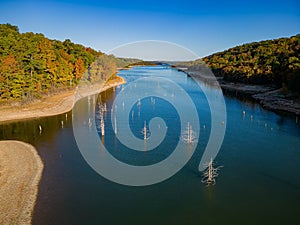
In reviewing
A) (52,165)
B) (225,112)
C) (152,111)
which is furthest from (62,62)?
(52,165)

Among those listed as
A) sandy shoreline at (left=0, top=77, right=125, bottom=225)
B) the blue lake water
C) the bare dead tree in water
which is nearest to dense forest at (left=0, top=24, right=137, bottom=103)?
sandy shoreline at (left=0, top=77, right=125, bottom=225)

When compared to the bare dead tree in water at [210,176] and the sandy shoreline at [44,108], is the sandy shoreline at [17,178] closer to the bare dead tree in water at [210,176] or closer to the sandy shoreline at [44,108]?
the sandy shoreline at [44,108]

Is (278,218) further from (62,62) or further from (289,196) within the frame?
(62,62)

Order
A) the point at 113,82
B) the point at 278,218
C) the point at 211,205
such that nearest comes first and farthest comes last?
the point at 278,218 < the point at 211,205 < the point at 113,82

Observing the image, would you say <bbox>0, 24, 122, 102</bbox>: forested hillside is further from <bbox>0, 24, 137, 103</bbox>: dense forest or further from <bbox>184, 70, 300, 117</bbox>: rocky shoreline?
<bbox>184, 70, 300, 117</bbox>: rocky shoreline

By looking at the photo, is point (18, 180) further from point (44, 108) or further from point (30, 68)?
point (30, 68)

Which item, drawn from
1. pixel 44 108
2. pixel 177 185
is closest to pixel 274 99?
pixel 177 185
